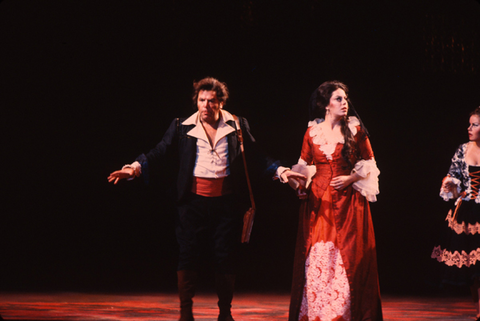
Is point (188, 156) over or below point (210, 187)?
over

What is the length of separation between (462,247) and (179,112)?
Answer: 2.65 meters

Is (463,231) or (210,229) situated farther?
(463,231)

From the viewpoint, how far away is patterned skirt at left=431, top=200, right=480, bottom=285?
356cm

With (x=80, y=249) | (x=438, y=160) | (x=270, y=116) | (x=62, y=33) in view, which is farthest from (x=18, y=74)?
(x=438, y=160)

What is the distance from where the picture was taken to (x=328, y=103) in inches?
133

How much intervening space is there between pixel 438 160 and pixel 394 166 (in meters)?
0.41

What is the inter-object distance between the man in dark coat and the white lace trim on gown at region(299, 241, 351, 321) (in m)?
0.45

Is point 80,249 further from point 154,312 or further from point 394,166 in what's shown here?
point 394,166

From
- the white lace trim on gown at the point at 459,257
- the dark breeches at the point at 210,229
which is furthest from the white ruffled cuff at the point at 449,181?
the dark breeches at the point at 210,229

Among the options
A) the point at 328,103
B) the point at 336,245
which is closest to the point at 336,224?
the point at 336,245

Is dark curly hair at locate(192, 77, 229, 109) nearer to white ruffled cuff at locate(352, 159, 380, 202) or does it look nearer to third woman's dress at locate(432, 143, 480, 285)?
white ruffled cuff at locate(352, 159, 380, 202)

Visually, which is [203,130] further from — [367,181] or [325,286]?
[325,286]

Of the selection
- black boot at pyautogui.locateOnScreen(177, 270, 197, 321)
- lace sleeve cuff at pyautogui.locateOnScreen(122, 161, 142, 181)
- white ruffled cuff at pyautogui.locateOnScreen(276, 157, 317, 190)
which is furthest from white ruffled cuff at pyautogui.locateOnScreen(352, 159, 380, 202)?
lace sleeve cuff at pyautogui.locateOnScreen(122, 161, 142, 181)

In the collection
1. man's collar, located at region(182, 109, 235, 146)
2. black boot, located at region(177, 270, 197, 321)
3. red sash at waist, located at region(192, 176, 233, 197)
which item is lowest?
black boot, located at region(177, 270, 197, 321)
